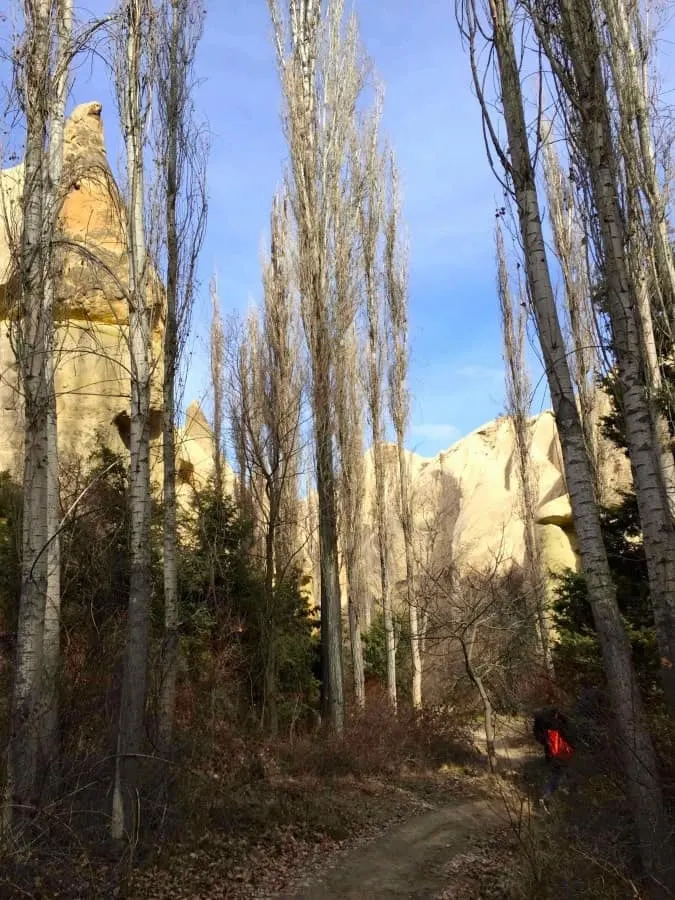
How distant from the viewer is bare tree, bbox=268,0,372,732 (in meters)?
11.5

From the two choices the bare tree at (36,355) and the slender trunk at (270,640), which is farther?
the slender trunk at (270,640)

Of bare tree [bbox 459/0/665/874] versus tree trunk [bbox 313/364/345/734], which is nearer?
bare tree [bbox 459/0/665/874]

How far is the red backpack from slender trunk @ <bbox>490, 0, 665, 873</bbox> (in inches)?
138

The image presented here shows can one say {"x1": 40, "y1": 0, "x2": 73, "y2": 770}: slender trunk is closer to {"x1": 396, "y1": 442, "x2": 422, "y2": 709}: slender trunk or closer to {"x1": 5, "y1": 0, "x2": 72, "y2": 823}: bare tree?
{"x1": 5, "y1": 0, "x2": 72, "y2": 823}: bare tree

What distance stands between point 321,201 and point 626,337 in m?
8.32

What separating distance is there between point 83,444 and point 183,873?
1073cm

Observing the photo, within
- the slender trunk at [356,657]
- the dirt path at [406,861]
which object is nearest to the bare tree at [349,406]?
the slender trunk at [356,657]

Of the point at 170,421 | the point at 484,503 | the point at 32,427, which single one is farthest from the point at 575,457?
the point at 484,503

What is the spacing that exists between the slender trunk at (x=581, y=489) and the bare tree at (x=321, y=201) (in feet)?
20.3

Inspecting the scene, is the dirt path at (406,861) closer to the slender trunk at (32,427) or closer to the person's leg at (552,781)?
the person's leg at (552,781)

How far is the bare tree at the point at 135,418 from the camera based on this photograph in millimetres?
5887

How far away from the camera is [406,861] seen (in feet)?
21.2

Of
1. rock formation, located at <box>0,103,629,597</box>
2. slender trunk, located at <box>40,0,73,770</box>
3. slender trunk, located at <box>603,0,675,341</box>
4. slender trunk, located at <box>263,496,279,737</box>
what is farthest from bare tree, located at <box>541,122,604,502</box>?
slender trunk, located at <box>40,0,73,770</box>

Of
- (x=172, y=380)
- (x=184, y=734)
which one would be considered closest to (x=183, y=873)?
(x=184, y=734)
